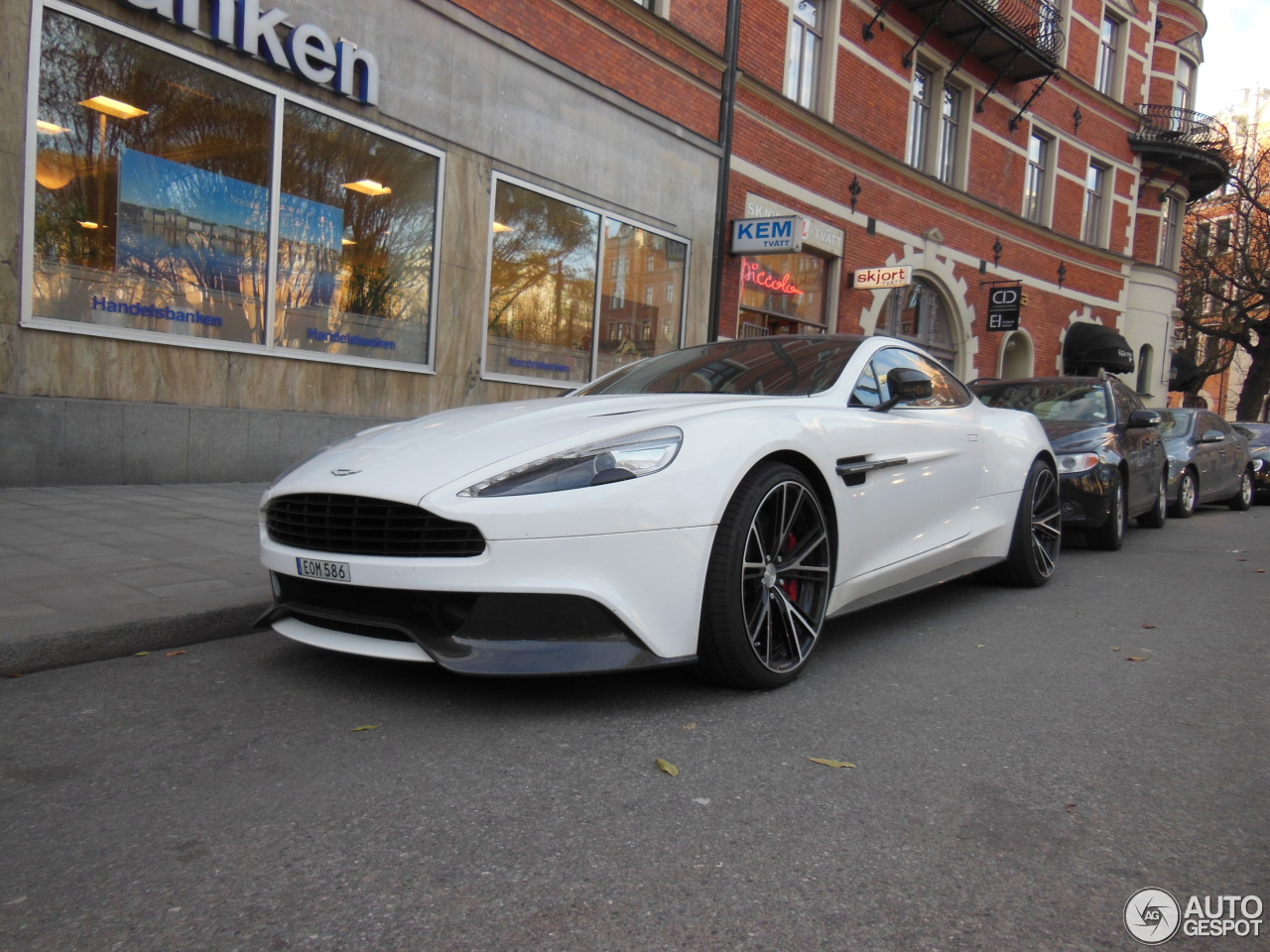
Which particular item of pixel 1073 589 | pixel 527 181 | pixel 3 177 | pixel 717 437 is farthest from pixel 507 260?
pixel 717 437

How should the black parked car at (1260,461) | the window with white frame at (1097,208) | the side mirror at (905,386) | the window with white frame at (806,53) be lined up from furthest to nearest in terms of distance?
the window with white frame at (1097,208) → the window with white frame at (806,53) → the black parked car at (1260,461) → the side mirror at (905,386)

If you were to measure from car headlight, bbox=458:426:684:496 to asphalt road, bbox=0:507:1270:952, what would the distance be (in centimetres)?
73

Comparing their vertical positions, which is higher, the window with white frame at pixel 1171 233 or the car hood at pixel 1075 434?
the window with white frame at pixel 1171 233

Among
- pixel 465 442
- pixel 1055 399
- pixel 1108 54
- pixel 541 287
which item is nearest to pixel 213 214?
pixel 541 287

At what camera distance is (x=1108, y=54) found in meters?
24.7

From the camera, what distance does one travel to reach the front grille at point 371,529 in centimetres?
287

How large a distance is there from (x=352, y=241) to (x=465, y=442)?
6.63 m

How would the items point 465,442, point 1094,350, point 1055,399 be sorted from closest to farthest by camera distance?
1. point 465,442
2. point 1055,399
3. point 1094,350

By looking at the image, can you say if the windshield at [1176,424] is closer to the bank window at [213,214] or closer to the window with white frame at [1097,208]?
the bank window at [213,214]

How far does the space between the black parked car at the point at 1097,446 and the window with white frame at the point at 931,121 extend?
11.0 metres

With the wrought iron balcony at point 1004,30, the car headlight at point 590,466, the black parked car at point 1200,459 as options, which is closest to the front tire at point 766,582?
the car headlight at point 590,466

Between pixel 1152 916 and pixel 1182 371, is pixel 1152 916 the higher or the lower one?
the lower one

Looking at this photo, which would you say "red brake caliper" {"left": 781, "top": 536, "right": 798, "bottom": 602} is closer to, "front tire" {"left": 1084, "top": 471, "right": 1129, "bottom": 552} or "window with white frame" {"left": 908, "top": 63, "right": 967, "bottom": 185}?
"front tire" {"left": 1084, "top": 471, "right": 1129, "bottom": 552}

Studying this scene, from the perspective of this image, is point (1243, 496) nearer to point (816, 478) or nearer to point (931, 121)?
point (931, 121)
